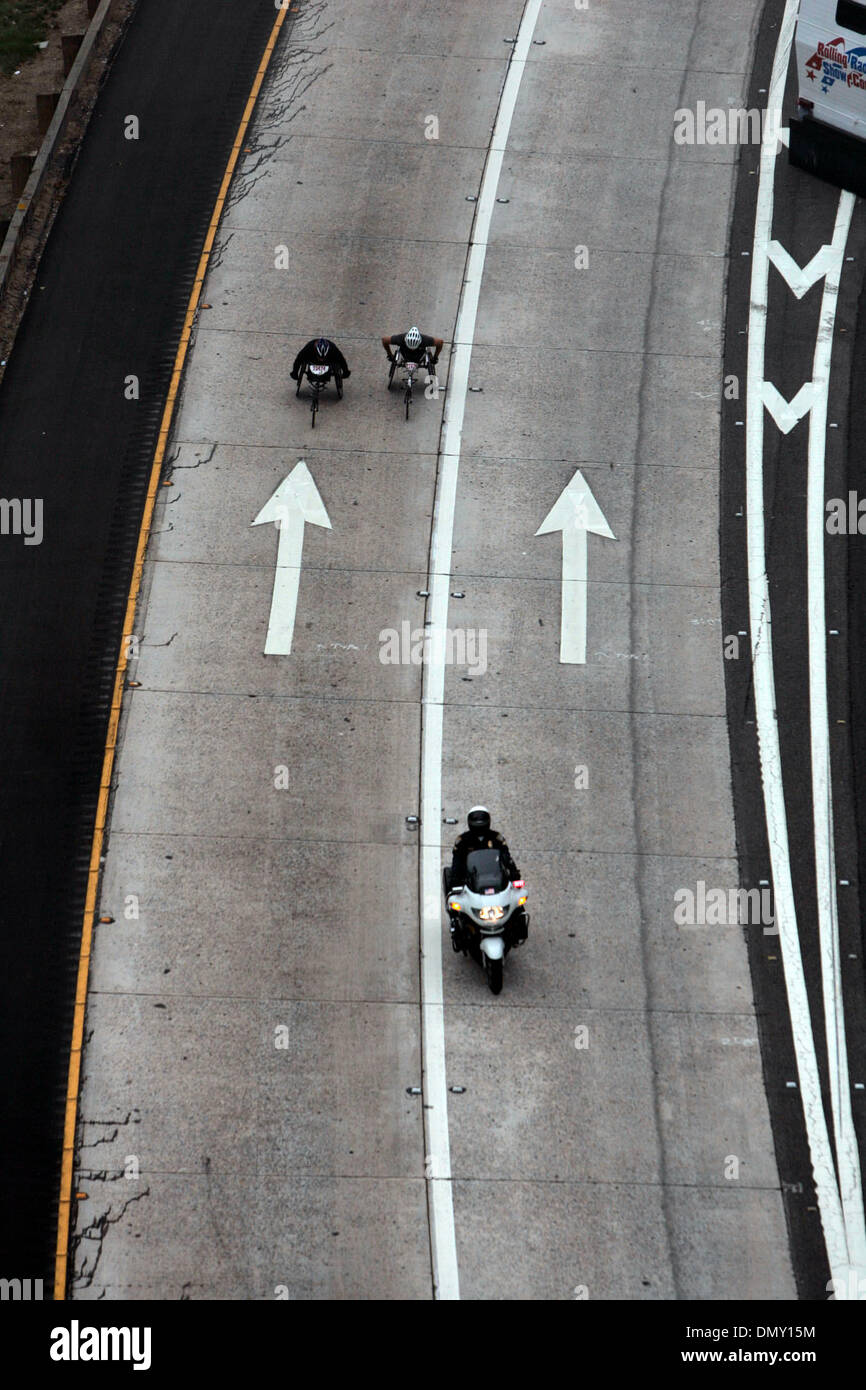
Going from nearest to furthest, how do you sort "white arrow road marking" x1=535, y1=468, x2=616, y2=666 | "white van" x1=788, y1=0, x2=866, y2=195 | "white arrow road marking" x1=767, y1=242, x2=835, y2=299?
"white arrow road marking" x1=535, y1=468, x2=616, y2=666, "white van" x1=788, y1=0, x2=866, y2=195, "white arrow road marking" x1=767, y1=242, x2=835, y2=299

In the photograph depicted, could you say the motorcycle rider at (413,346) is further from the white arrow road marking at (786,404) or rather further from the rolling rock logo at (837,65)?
the rolling rock logo at (837,65)

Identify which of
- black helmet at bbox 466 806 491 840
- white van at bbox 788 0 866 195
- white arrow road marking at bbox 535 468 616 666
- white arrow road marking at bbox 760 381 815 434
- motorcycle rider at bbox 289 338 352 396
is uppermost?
white van at bbox 788 0 866 195

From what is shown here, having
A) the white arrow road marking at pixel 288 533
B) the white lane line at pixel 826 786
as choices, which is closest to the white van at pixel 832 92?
the white lane line at pixel 826 786

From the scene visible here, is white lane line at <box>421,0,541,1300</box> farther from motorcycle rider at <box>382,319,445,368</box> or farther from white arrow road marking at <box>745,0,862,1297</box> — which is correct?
white arrow road marking at <box>745,0,862,1297</box>

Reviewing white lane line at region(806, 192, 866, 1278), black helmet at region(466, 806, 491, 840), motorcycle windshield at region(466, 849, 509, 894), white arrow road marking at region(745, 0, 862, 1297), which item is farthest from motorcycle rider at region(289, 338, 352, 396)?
motorcycle windshield at region(466, 849, 509, 894)

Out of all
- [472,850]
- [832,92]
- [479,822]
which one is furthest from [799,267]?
[472,850]

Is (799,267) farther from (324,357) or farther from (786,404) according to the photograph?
(324,357)
